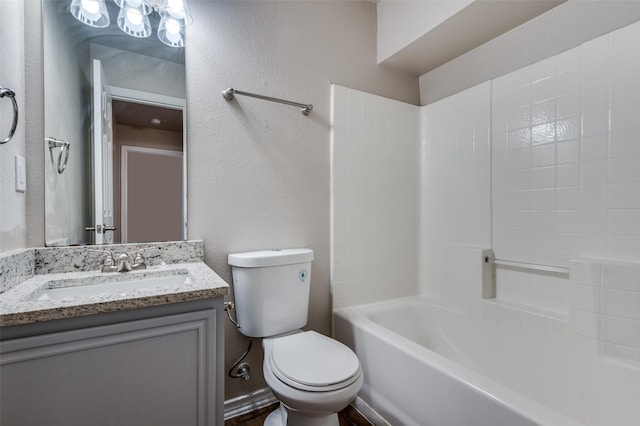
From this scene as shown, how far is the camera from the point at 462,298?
76.1 inches

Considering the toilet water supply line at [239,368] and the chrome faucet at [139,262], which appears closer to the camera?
the chrome faucet at [139,262]

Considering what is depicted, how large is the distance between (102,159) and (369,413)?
1.78 m

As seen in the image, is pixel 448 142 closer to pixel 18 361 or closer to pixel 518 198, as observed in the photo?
pixel 518 198

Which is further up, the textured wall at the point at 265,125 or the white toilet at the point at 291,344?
the textured wall at the point at 265,125

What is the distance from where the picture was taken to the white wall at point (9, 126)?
1.00 meters

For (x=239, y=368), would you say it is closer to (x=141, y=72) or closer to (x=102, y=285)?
(x=102, y=285)

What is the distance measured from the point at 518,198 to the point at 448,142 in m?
0.59

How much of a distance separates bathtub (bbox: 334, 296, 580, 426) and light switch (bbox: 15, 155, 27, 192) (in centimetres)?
158

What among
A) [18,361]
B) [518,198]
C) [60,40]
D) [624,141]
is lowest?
[18,361]

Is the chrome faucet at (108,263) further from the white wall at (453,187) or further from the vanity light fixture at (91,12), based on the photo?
the white wall at (453,187)

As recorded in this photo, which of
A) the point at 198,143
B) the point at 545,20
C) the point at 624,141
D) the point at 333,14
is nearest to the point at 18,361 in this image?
the point at 198,143

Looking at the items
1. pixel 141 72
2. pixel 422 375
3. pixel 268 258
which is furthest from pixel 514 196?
pixel 141 72

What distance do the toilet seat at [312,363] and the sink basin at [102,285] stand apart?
20.3 inches

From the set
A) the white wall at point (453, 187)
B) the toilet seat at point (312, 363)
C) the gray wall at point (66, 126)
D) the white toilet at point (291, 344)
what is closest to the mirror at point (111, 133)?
the gray wall at point (66, 126)
